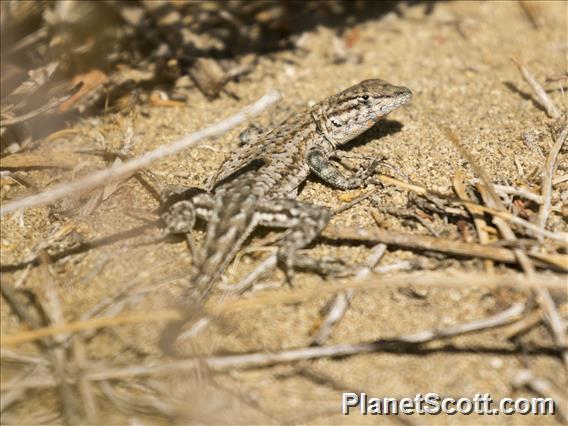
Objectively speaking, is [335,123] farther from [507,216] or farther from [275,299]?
[275,299]

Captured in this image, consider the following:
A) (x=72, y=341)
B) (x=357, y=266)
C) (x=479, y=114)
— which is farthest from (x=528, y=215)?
(x=72, y=341)

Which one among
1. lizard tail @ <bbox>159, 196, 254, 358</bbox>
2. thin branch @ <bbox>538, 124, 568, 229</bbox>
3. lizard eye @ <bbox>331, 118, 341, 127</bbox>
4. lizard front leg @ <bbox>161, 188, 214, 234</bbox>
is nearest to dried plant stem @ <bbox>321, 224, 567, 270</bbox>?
thin branch @ <bbox>538, 124, 568, 229</bbox>

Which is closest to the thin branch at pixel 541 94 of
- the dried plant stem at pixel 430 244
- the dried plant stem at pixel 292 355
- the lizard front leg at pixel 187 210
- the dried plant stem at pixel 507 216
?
the dried plant stem at pixel 507 216

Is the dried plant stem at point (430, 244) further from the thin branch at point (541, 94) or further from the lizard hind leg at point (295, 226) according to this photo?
the thin branch at point (541, 94)

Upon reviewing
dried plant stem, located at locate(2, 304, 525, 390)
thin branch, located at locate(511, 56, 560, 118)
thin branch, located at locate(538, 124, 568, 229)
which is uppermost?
thin branch, located at locate(511, 56, 560, 118)

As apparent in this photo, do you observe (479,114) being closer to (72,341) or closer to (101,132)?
(101,132)

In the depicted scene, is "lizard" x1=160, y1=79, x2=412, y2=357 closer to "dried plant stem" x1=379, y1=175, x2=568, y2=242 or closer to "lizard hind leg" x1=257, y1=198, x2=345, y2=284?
"lizard hind leg" x1=257, y1=198, x2=345, y2=284

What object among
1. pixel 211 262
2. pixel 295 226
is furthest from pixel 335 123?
pixel 211 262

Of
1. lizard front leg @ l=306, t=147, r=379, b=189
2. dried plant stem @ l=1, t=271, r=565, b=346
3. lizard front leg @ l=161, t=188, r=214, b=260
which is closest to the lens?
dried plant stem @ l=1, t=271, r=565, b=346
